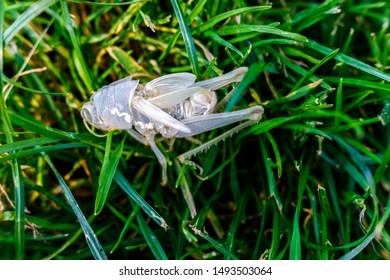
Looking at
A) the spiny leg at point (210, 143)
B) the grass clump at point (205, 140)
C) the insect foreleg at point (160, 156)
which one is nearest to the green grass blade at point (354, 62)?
the grass clump at point (205, 140)

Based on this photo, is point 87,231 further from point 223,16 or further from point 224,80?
point 223,16

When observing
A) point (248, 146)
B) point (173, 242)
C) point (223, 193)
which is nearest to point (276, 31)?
point (248, 146)

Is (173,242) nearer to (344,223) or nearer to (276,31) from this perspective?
(344,223)

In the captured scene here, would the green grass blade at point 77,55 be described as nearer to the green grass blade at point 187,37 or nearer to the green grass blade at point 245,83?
the green grass blade at point 187,37

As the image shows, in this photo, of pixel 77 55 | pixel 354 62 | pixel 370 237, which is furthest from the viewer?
pixel 77 55

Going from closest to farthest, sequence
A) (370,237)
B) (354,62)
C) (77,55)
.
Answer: (370,237), (354,62), (77,55)

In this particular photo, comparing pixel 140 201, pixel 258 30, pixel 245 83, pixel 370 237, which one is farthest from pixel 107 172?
pixel 370 237

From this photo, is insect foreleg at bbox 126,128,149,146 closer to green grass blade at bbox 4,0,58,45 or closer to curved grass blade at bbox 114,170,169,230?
curved grass blade at bbox 114,170,169,230
